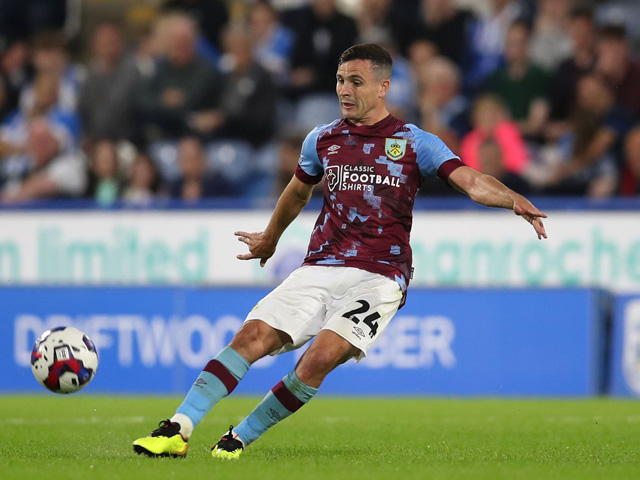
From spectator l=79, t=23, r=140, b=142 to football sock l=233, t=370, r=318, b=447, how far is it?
29.6ft

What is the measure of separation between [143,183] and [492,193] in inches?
335

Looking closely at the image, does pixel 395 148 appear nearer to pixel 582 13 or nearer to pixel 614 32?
pixel 614 32

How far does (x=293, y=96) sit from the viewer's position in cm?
1461

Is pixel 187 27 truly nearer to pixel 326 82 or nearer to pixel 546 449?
pixel 326 82

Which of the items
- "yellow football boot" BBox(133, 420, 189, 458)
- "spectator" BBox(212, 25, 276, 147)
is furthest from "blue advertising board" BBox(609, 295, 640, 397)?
"yellow football boot" BBox(133, 420, 189, 458)

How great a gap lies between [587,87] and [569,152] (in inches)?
30.9

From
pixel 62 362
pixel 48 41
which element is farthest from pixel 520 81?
pixel 62 362

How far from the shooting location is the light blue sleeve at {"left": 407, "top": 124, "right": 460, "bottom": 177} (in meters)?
6.15

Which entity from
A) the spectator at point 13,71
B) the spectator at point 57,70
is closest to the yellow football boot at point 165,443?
the spectator at point 57,70

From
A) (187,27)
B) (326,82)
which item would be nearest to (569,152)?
(326,82)

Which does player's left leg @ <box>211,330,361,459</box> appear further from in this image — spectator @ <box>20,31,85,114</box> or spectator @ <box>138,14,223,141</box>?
spectator @ <box>20,31,85,114</box>

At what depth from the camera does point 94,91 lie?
15.0 meters

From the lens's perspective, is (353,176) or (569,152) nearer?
(353,176)

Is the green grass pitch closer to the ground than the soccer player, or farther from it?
closer to the ground
